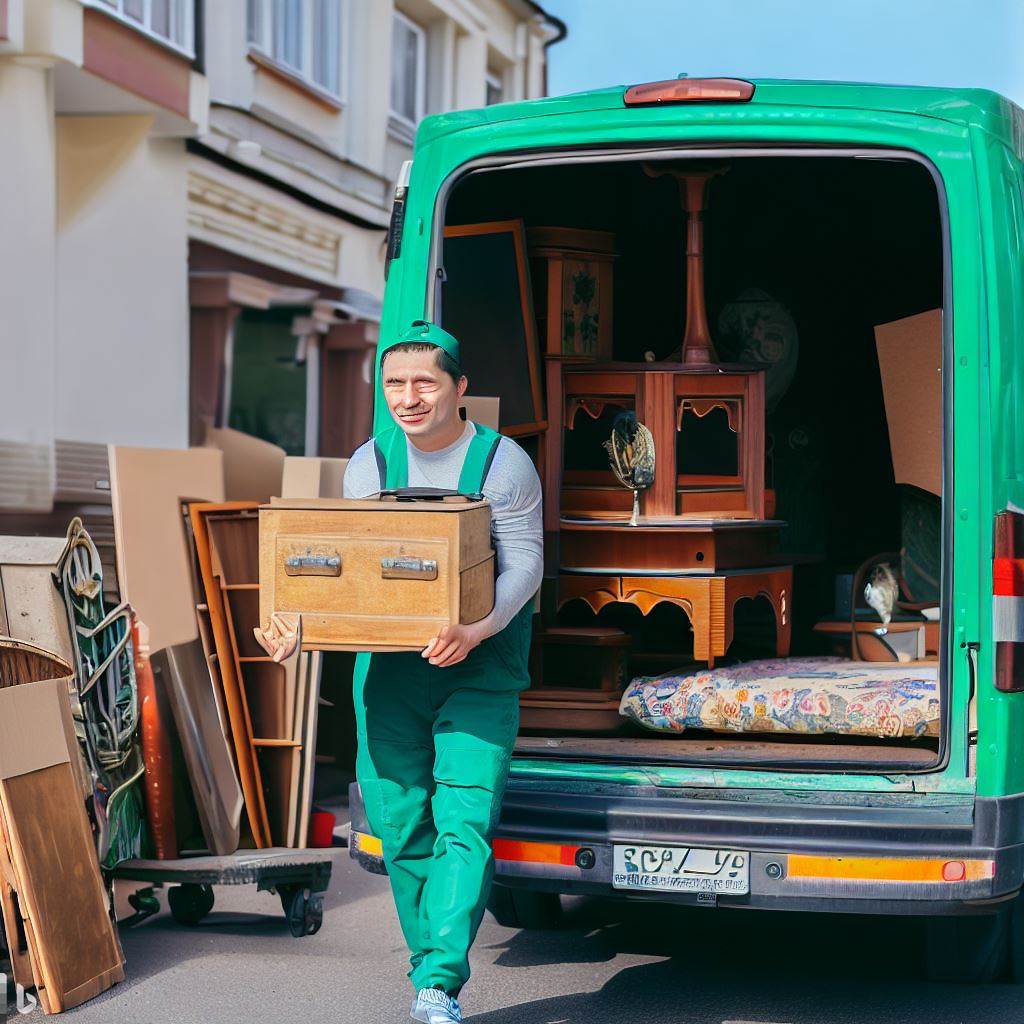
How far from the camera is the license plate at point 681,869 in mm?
4141

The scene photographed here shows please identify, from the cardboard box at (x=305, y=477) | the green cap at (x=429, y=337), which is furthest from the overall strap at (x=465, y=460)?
the cardboard box at (x=305, y=477)

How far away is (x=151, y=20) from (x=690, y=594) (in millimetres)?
7213

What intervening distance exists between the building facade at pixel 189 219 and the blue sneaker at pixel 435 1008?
5827 millimetres

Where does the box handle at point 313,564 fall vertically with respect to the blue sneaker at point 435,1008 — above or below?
above

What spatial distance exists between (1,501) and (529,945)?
5.41m

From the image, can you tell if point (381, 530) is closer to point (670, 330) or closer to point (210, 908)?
point (210, 908)

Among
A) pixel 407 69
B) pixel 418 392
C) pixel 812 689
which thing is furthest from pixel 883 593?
pixel 407 69

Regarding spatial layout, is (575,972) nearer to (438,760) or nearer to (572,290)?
(438,760)

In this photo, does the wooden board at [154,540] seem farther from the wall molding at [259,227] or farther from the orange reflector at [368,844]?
the wall molding at [259,227]

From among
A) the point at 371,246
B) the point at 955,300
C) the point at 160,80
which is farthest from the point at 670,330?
the point at 371,246

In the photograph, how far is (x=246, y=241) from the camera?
13117 millimetres

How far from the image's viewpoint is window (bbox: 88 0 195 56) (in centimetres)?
1070

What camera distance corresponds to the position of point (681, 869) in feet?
13.7

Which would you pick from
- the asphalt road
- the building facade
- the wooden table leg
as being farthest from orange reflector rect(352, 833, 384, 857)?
the building facade
